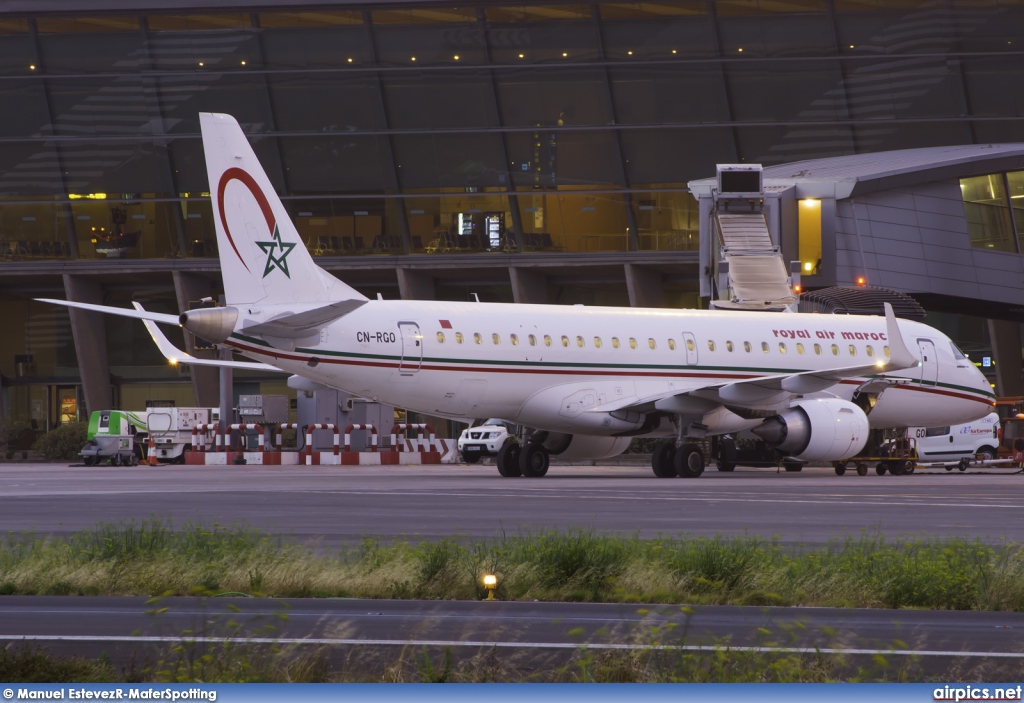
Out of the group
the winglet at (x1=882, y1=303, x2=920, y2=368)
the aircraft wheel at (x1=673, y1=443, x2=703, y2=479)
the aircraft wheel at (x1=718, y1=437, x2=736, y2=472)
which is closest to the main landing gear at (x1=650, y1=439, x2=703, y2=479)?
the aircraft wheel at (x1=673, y1=443, x2=703, y2=479)

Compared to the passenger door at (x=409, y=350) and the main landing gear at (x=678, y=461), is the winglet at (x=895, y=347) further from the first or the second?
the passenger door at (x=409, y=350)

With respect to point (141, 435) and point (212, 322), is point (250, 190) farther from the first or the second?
point (141, 435)

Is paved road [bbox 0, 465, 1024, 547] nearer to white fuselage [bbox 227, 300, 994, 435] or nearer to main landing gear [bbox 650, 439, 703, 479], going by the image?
main landing gear [bbox 650, 439, 703, 479]

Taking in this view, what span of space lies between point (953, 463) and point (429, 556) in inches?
1282

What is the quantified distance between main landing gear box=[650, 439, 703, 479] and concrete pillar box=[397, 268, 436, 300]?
22787mm

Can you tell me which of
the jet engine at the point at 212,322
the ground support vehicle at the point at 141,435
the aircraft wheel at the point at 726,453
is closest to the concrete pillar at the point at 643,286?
the ground support vehicle at the point at 141,435

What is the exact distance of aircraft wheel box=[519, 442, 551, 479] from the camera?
1118 inches

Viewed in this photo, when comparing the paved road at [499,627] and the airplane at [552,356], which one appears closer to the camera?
the paved road at [499,627]

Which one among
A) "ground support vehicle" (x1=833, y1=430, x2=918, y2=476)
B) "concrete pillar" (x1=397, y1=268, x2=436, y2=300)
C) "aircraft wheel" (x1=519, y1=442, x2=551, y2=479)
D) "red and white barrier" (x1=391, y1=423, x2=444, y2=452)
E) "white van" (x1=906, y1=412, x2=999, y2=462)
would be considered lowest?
"white van" (x1=906, y1=412, x2=999, y2=462)

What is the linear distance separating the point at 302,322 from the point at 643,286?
2649cm

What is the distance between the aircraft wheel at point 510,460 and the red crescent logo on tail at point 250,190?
673 cm

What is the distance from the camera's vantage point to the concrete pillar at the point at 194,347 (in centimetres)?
5150

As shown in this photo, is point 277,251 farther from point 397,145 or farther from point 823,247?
point 397,145

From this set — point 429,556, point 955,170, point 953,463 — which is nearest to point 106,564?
point 429,556
